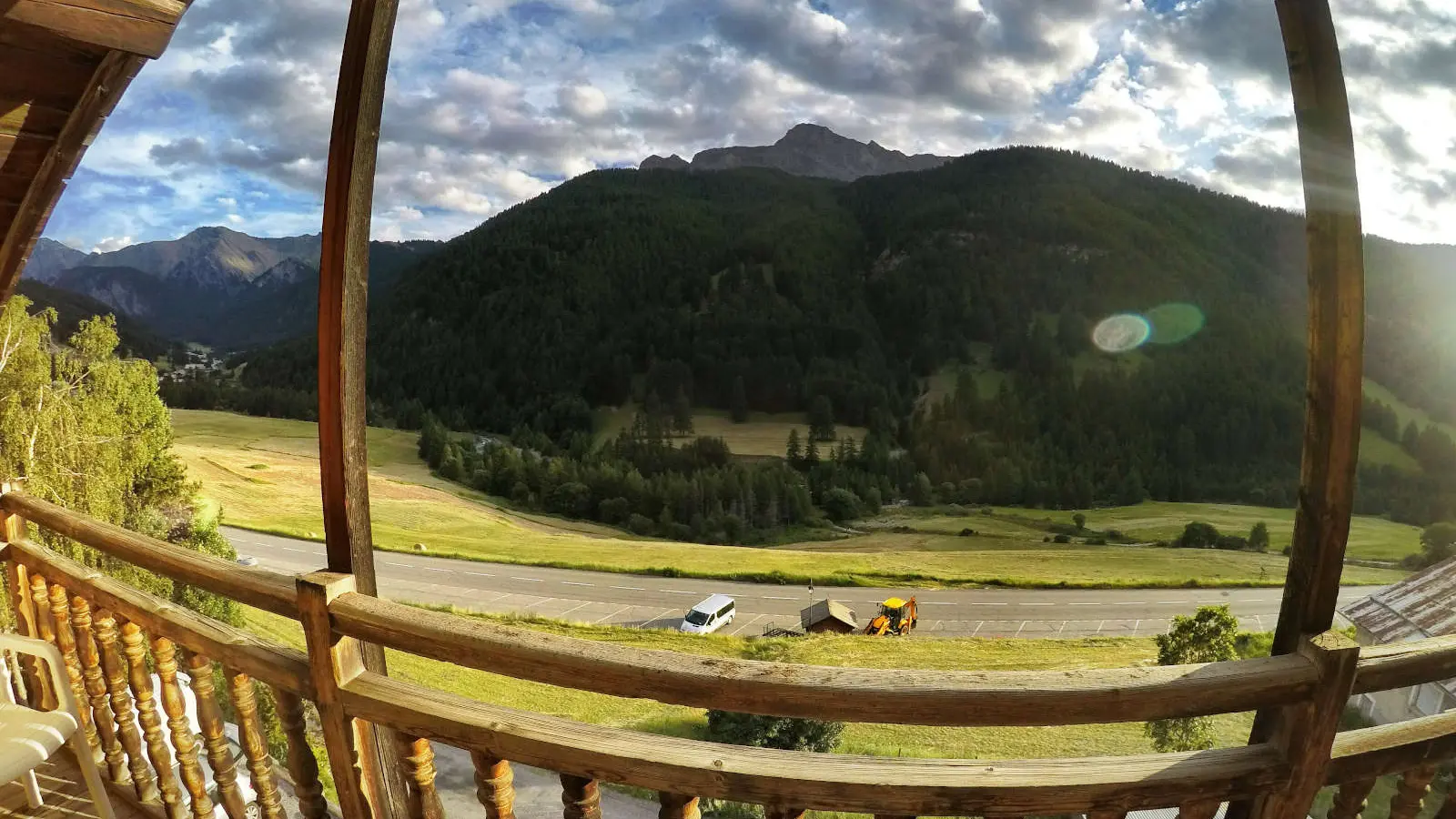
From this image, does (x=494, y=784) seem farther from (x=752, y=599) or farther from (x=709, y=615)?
(x=752, y=599)

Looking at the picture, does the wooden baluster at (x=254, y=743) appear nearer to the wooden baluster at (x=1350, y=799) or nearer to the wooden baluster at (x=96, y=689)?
the wooden baluster at (x=96, y=689)

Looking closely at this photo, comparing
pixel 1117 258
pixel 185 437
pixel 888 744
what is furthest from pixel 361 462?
pixel 1117 258

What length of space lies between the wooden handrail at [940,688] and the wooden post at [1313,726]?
20 mm

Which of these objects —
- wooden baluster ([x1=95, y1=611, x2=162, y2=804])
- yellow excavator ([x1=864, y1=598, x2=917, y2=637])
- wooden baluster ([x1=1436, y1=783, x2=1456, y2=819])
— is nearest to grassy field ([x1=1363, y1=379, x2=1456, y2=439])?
yellow excavator ([x1=864, y1=598, x2=917, y2=637])

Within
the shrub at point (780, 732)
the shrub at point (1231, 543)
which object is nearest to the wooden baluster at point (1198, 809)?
the shrub at point (780, 732)

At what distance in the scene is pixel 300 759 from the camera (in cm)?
136

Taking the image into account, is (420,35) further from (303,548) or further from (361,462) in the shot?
(303,548)

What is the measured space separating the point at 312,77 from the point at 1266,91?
359 centimetres

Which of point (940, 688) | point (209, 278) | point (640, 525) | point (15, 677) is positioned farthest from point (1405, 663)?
point (209, 278)

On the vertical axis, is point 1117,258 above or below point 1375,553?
above

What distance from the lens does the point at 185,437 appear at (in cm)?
3803

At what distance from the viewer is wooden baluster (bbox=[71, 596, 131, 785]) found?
1.79 metres

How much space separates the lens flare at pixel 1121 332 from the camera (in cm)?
6550

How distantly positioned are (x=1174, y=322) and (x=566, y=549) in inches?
2227
